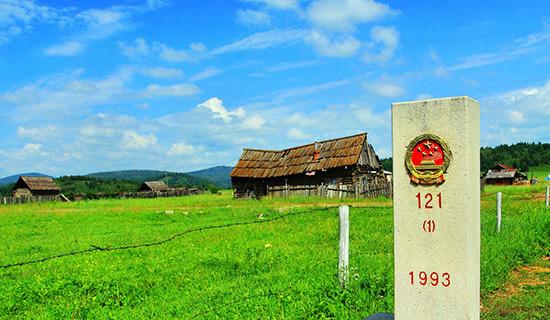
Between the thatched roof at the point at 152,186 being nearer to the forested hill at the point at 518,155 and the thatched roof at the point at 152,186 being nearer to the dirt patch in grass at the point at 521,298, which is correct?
the forested hill at the point at 518,155

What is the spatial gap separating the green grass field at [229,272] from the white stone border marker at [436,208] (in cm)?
174

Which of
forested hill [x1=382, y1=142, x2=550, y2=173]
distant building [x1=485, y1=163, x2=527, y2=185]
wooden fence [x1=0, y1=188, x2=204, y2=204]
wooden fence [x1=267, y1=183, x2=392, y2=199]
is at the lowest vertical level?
wooden fence [x1=0, y1=188, x2=204, y2=204]

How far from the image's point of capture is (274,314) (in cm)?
628

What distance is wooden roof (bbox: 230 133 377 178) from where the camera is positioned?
118ft

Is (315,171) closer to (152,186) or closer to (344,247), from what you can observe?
(344,247)

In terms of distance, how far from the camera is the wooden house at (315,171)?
35.3m

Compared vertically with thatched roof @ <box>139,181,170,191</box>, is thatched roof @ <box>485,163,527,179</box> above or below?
above

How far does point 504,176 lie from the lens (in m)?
76.4

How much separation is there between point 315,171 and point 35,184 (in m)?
47.7

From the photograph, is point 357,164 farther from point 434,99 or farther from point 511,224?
point 434,99

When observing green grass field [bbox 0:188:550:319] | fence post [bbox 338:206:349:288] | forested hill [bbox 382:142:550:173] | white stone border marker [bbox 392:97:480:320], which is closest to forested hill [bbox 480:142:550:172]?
forested hill [bbox 382:142:550:173]

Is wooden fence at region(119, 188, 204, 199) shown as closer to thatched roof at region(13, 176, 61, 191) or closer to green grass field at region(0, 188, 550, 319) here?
thatched roof at region(13, 176, 61, 191)

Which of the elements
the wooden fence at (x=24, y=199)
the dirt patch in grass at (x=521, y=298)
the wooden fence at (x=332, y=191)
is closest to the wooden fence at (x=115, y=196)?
the wooden fence at (x=24, y=199)

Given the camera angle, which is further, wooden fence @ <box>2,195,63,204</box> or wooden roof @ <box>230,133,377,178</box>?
wooden fence @ <box>2,195,63,204</box>
